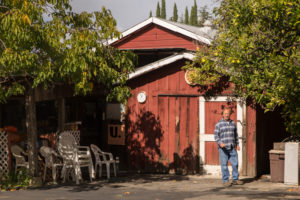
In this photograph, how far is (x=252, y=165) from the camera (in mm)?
14266

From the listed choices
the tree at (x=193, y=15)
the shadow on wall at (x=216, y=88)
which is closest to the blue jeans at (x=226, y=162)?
the shadow on wall at (x=216, y=88)

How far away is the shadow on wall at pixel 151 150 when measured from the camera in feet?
49.5

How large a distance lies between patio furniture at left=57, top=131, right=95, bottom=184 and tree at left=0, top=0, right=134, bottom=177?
187cm

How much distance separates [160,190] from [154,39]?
410 inches

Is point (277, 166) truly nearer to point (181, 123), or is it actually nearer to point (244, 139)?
point (244, 139)

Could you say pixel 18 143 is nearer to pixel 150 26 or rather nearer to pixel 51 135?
pixel 51 135

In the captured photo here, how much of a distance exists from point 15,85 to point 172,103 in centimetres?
525

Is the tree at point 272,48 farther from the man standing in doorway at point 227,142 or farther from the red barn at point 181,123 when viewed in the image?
the red barn at point 181,123

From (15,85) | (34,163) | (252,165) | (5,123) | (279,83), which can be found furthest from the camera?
(5,123)

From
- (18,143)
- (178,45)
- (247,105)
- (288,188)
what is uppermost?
(178,45)

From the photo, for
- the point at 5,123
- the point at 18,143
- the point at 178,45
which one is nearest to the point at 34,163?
the point at 18,143

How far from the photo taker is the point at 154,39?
2153 centimetres

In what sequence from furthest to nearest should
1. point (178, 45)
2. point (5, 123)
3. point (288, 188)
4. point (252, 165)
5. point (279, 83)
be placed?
point (178, 45) < point (5, 123) < point (252, 165) < point (288, 188) < point (279, 83)

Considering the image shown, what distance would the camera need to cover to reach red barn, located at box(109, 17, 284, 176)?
47.2 ft
